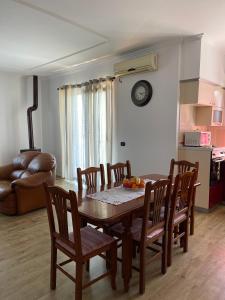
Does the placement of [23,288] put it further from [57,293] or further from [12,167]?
[12,167]

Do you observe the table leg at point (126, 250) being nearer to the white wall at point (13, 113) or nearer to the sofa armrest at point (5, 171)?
the sofa armrest at point (5, 171)

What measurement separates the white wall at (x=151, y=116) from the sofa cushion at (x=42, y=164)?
52.4 inches

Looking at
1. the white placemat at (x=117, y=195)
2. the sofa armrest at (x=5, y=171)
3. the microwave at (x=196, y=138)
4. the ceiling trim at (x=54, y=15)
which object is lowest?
the sofa armrest at (x=5, y=171)

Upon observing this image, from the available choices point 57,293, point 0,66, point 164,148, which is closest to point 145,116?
point 164,148

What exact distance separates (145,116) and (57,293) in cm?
302

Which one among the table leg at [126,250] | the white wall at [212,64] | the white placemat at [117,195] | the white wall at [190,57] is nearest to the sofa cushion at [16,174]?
the white placemat at [117,195]

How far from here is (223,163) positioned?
3.93 metres

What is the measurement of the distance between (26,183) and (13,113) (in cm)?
281

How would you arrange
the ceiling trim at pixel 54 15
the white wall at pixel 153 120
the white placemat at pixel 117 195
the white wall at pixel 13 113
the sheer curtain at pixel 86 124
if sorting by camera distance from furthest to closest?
the white wall at pixel 13 113, the sheer curtain at pixel 86 124, the white wall at pixel 153 120, the ceiling trim at pixel 54 15, the white placemat at pixel 117 195

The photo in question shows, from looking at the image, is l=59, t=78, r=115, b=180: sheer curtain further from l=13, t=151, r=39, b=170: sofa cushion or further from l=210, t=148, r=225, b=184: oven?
l=210, t=148, r=225, b=184: oven

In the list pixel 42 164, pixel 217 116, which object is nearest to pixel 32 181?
pixel 42 164

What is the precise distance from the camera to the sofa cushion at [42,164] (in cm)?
403

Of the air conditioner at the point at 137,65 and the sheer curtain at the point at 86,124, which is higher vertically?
the air conditioner at the point at 137,65

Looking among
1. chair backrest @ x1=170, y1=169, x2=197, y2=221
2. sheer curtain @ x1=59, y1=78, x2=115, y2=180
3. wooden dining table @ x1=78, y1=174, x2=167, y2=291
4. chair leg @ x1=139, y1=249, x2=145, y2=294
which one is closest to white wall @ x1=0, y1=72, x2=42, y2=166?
sheer curtain @ x1=59, y1=78, x2=115, y2=180
